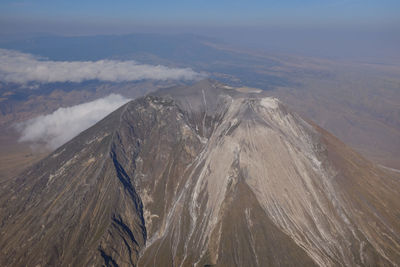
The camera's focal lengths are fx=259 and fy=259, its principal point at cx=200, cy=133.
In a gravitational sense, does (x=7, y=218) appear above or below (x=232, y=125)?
below

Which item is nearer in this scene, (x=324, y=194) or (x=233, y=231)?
(x=233, y=231)

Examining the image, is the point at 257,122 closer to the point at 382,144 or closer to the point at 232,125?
the point at 232,125

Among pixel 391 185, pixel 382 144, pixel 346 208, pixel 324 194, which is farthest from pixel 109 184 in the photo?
pixel 382 144

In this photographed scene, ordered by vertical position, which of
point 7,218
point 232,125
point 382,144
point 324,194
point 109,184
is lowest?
point 382,144

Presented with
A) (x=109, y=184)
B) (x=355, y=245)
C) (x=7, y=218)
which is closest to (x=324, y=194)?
(x=355, y=245)

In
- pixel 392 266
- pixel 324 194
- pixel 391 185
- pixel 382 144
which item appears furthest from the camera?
pixel 382 144

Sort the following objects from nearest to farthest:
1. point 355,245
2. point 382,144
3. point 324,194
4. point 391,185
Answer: point 355,245
point 324,194
point 391,185
point 382,144
